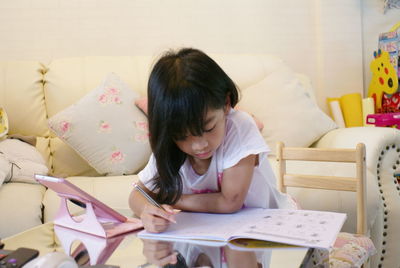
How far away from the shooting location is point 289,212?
981 millimetres

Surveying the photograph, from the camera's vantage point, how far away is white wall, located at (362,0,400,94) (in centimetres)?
298

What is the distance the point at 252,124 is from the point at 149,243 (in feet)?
1.36

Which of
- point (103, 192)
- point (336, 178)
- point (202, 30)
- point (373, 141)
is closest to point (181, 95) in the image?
point (336, 178)

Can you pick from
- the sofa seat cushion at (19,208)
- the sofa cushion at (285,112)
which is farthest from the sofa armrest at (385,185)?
the sofa seat cushion at (19,208)

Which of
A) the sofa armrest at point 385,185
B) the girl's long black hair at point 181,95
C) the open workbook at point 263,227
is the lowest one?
the sofa armrest at point 385,185

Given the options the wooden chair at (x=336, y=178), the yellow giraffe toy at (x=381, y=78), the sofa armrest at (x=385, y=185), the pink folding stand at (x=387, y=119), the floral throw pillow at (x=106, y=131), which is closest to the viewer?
the wooden chair at (x=336, y=178)

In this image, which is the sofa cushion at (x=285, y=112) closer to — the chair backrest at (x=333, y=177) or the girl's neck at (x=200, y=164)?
the chair backrest at (x=333, y=177)

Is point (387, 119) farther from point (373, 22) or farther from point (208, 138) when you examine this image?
point (208, 138)

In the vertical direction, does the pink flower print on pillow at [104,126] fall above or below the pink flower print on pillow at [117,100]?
below

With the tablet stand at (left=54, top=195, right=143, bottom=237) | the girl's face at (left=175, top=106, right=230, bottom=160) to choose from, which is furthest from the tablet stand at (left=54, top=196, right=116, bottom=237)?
the girl's face at (left=175, top=106, right=230, bottom=160)

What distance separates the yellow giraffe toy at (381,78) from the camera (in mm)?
2748

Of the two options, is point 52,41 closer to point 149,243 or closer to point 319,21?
point 319,21

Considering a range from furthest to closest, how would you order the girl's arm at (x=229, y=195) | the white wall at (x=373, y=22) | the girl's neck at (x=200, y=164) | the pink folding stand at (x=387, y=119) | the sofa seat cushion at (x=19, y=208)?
the white wall at (x=373, y=22), the pink folding stand at (x=387, y=119), the sofa seat cushion at (x=19, y=208), the girl's neck at (x=200, y=164), the girl's arm at (x=229, y=195)

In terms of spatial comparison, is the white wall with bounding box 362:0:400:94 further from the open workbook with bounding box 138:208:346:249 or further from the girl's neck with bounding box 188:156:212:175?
the open workbook with bounding box 138:208:346:249
